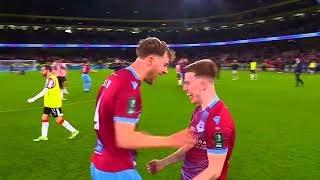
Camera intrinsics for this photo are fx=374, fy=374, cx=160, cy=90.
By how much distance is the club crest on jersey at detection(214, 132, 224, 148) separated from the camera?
285cm

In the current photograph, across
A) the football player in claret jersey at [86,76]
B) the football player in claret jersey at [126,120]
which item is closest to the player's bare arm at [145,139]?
the football player in claret jersey at [126,120]

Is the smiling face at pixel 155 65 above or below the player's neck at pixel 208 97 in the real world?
above

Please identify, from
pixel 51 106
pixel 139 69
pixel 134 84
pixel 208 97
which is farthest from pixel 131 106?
pixel 51 106

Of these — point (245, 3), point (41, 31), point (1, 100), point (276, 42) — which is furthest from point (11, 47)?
point (1, 100)

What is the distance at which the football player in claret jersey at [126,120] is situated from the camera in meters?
2.71

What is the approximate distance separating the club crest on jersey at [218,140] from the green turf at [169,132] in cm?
474

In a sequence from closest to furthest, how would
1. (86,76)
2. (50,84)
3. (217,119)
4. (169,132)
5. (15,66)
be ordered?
1. (217,119)
2. (50,84)
3. (169,132)
4. (86,76)
5. (15,66)

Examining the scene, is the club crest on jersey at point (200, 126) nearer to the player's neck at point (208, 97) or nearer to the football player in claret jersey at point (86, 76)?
the player's neck at point (208, 97)

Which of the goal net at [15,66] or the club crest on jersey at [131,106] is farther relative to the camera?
the goal net at [15,66]

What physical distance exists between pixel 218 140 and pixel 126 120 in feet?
2.35

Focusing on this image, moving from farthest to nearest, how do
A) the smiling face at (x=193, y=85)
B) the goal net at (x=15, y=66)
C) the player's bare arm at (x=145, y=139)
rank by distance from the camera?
the goal net at (x=15, y=66), the smiling face at (x=193, y=85), the player's bare arm at (x=145, y=139)

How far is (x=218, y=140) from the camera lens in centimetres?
285

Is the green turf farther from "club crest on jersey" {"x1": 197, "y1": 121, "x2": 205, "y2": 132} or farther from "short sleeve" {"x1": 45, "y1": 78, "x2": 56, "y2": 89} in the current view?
"club crest on jersey" {"x1": 197, "y1": 121, "x2": 205, "y2": 132}

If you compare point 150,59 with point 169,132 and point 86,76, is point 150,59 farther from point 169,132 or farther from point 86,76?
point 86,76
